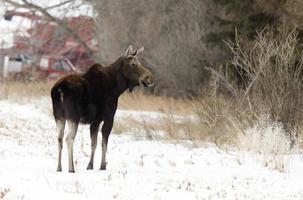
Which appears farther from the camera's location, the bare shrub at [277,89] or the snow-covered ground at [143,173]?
the bare shrub at [277,89]

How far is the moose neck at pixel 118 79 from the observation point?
1331 cm

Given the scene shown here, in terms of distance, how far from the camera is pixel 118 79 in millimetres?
13406

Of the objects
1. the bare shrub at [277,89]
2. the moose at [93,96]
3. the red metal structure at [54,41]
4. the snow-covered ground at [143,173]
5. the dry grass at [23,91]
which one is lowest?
the snow-covered ground at [143,173]

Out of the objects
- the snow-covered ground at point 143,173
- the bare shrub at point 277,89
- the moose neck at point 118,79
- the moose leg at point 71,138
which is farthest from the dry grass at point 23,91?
the moose leg at point 71,138

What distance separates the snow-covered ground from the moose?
661 millimetres

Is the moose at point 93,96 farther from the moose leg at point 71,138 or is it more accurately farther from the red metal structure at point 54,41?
the red metal structure at point 54,41

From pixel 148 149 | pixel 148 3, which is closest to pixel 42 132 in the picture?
pixel 148 149

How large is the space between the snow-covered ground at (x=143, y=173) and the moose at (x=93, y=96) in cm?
66

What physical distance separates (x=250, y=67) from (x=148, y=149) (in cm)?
315

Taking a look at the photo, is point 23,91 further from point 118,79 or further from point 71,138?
point 71,138

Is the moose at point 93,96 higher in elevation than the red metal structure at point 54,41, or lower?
lower

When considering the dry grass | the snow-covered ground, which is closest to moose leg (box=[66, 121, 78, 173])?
the snow-covered ground

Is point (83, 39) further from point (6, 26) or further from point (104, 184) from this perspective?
point (104, 184)

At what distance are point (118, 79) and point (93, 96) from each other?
825 mm
